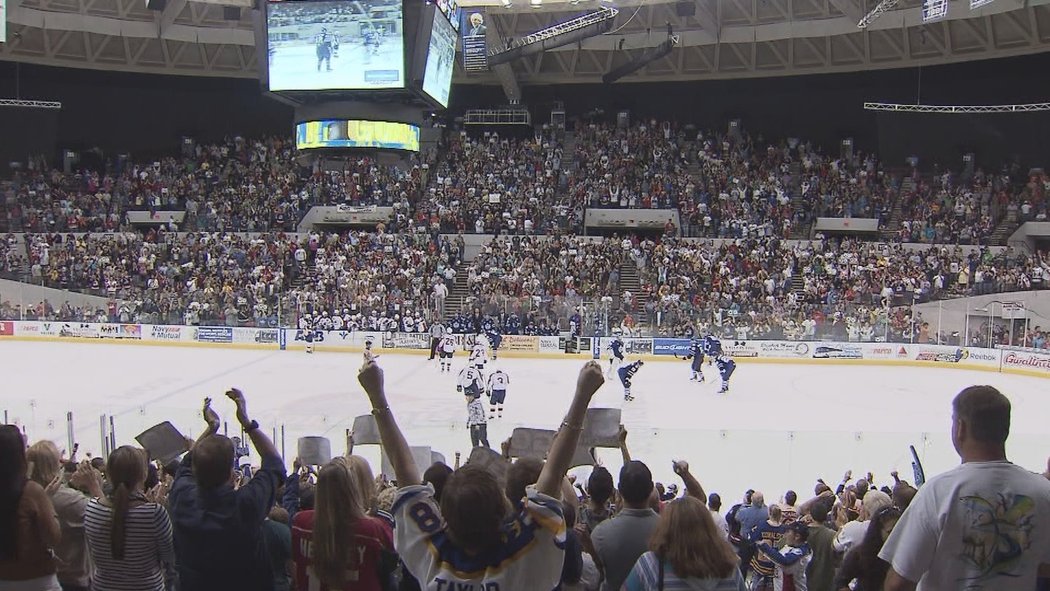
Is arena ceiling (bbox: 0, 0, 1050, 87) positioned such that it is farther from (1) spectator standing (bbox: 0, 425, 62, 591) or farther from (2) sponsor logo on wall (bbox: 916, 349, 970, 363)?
(1) spectator standing (bbox: 0, 425, 62, 591)

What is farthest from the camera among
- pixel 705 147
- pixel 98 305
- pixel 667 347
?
pixel 705 147

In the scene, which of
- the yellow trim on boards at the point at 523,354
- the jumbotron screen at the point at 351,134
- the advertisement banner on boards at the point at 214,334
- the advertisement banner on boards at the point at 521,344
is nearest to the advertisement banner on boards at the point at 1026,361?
the yellow trim on boards at the point at 523,354

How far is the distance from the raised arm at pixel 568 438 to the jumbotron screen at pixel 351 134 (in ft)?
31.3

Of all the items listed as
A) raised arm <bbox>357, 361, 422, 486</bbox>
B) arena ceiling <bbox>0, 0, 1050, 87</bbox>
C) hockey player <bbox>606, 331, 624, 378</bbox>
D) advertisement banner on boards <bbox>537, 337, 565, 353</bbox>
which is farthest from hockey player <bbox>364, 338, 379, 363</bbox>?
arena ceiling <bbox>0, 0, 1050, 87</bbox>

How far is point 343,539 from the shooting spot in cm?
295

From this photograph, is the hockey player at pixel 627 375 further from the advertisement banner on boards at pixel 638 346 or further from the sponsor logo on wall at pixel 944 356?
the sponsor logo on wall at pixel 944 356

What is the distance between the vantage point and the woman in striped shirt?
10.9 ft

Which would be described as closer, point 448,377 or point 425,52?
point 425,52

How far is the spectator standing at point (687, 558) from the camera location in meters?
2.65

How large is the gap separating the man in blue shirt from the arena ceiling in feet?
81.1

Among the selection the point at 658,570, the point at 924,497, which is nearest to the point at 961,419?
the point at 924,497

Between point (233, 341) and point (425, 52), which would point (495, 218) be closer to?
point (233, 341)

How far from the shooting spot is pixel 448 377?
20203 mm

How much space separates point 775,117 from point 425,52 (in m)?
29.1
